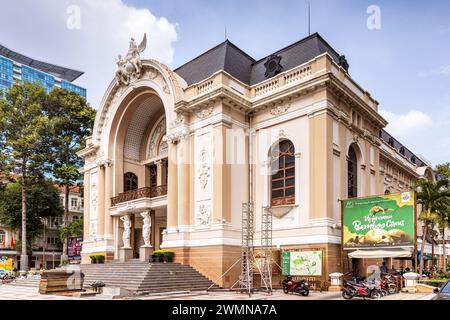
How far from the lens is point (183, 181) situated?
24578mm

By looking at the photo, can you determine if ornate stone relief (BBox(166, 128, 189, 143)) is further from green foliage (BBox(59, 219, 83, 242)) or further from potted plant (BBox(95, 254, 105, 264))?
green foliage (BBox(59, 219, 83, 242))

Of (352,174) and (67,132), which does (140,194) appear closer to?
(352,174)

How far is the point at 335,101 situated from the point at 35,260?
47.8m

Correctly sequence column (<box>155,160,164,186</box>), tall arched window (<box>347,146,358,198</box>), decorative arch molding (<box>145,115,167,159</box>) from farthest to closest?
decorative arch molding (<box>145,115,167,159</box>) < column (<box>155,160,164,186</box>) < tall arched window (<box>347,146,358,198</box>)

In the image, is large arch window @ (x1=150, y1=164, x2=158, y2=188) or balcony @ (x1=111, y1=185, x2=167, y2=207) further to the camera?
large arch window @ (x1=150, y1=164, x2=158, y2=188)

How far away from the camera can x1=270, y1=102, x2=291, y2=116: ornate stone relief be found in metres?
23.4

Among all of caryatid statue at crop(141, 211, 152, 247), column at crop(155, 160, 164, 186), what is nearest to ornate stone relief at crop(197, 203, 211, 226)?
caryatid statue at crop(141, 211, 152, 247)

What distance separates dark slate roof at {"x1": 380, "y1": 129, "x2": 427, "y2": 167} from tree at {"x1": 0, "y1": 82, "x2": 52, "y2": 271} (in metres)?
29.9

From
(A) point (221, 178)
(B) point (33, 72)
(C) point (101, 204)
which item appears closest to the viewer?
(A) point (221, 178)

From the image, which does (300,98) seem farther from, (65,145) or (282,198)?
(65,145)

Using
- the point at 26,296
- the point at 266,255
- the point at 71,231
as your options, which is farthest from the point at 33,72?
the point at 266,255

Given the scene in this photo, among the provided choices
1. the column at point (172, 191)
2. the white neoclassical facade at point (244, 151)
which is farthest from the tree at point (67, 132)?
the column at point (172, 191)

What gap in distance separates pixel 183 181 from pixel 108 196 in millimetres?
8201
